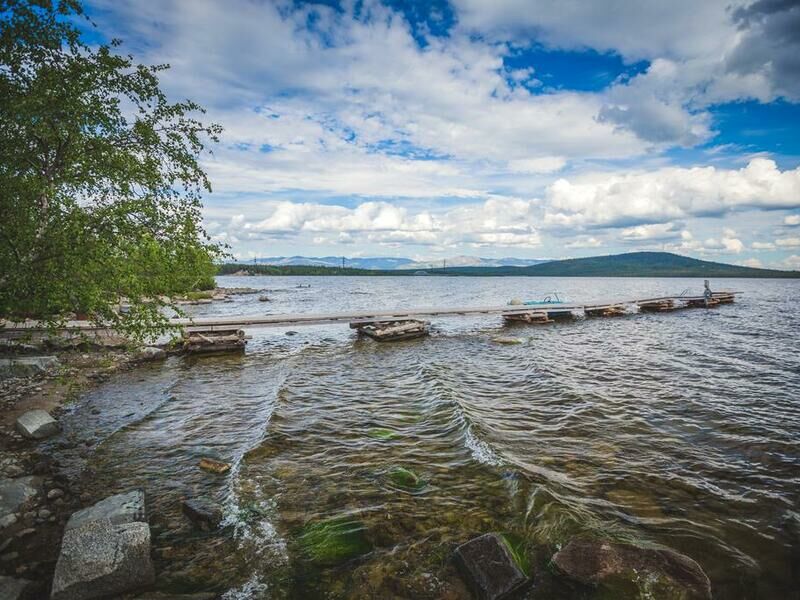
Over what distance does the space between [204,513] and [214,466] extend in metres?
2.16

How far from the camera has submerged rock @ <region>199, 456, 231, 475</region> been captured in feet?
28.5

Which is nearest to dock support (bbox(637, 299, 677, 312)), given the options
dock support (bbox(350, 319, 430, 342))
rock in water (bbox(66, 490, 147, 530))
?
dock support (bbox(350, 319, 430, 342))

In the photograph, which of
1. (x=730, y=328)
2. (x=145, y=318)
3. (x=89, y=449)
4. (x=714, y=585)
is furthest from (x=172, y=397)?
(x=730, y=328)

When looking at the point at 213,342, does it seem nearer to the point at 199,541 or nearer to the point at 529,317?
the point at 199,541

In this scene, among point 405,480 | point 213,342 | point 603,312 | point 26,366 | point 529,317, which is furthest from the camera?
point 603,312

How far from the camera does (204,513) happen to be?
22.2 feet

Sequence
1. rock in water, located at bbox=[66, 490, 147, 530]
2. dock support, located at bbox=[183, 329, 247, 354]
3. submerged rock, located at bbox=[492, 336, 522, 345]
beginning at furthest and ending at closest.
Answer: submerged rock, located at bbox=[492, 336, 522, 345], dock support, located at bbox=[183, 329, 247, 354], rock in water, located at bbox=[66, 490, 147, 530]

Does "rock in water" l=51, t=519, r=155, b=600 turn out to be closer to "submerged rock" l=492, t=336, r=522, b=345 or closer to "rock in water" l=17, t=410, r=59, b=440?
"rock in water" l=17, t=410, r=59, b=440

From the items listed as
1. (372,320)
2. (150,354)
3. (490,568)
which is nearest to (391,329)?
(372,320)

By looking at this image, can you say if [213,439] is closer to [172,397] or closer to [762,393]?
[172,397]

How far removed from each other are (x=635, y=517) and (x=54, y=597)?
8797 millimetres

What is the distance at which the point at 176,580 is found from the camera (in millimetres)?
5434

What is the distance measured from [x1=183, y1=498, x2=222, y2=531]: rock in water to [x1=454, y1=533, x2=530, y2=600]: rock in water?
4209mm

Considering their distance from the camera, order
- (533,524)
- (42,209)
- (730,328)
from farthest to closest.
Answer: (730,328)
(42,209)
(533,524)
